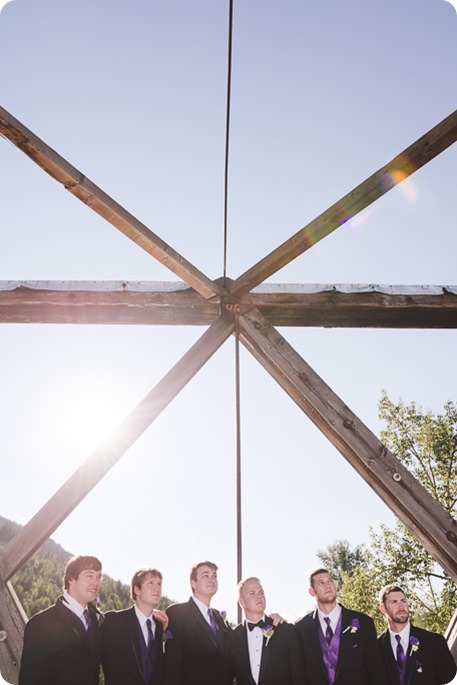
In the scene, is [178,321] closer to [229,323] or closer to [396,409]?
[229,323]

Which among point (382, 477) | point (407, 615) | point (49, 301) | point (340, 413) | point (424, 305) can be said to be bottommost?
point (407, 615)

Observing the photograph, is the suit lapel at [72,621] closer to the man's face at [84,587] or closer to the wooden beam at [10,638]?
the man's face at [84,587]

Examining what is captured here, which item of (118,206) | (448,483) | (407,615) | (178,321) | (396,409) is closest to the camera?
(118,206)

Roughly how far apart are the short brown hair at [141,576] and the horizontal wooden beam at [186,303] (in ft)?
5.78

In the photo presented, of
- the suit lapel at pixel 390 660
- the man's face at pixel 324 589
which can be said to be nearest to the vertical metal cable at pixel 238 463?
the man's face at pixel 324 589

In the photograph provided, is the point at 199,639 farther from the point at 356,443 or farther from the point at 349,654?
the point at 356,443

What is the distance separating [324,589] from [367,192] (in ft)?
7.67

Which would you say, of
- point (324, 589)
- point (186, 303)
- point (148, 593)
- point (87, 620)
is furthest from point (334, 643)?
point (186, 303)

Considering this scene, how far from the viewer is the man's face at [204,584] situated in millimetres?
Answer: 3016

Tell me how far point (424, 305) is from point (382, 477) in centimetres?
142

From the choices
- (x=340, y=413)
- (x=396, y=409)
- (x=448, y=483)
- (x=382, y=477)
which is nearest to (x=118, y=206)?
(x=340, y=413)

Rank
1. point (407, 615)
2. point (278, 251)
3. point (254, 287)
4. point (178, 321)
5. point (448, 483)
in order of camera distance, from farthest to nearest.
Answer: point (448, 483)
point (178, 321)
point (254, 287)
point (278, 251)
point (407, 615)

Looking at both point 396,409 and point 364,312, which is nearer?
point 364,312

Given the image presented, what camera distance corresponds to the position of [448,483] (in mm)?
10828
